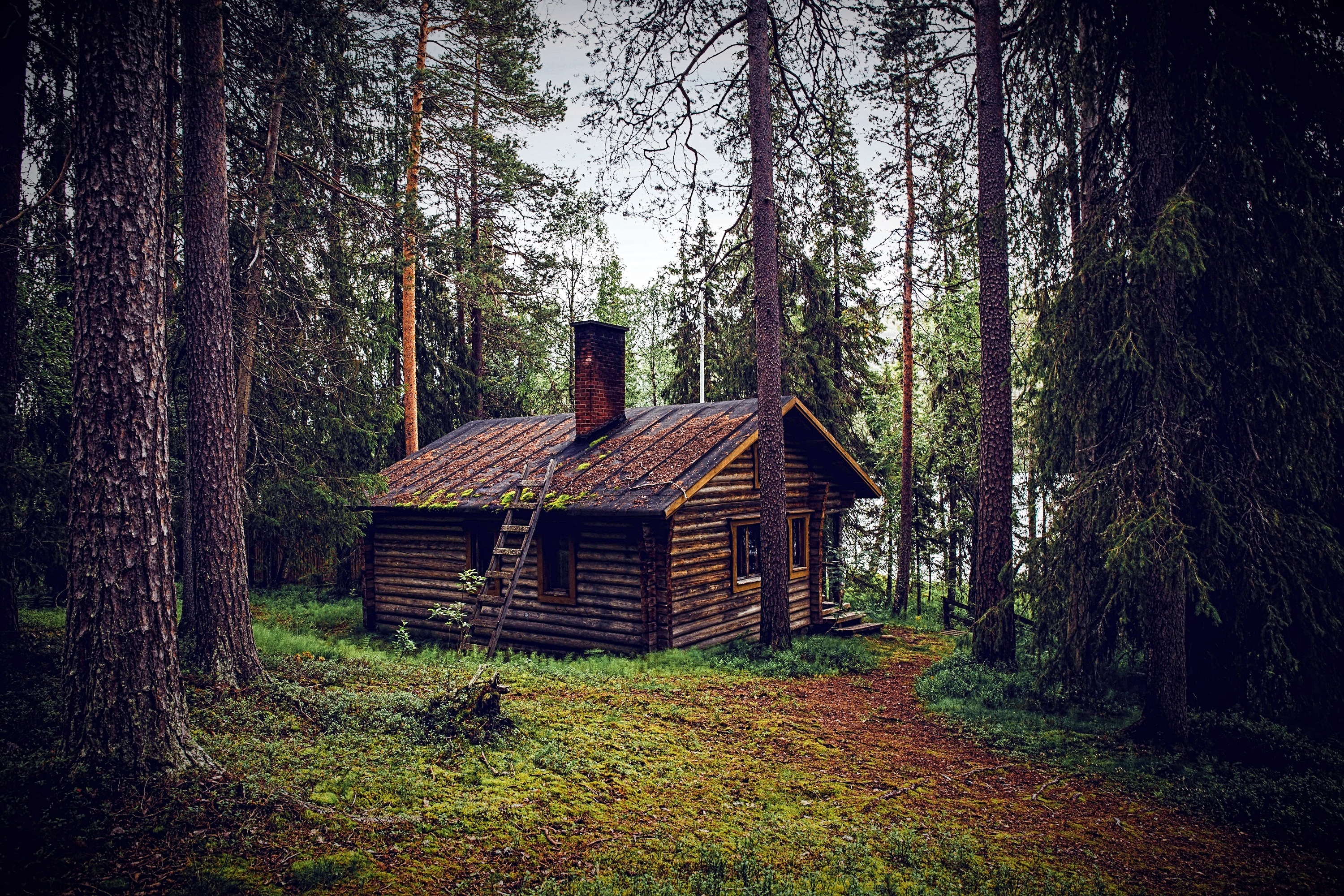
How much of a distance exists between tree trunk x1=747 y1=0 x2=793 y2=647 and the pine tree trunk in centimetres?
335

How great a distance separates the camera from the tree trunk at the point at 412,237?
12.4 meters

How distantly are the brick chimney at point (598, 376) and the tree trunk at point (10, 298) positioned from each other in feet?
29.1

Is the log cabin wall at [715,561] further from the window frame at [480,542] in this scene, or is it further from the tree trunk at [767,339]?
the window frame at [480,542]

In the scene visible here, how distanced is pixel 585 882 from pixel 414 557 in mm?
12238

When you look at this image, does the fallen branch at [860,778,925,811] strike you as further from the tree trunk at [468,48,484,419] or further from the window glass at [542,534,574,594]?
the tree trunk at [468,48,484,419]

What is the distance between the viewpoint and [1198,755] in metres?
7.36

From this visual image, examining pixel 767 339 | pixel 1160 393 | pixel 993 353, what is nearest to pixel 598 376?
pixel 767 339

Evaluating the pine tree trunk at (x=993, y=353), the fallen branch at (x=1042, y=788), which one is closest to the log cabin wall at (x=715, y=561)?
the pine tree trunk at (x=993, y=353)

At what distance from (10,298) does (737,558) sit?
12.6 m

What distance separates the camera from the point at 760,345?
40.9 ft

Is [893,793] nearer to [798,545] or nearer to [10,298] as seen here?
[798,545]

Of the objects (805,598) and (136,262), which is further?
(805,598)

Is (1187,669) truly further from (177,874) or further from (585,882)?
(177,874)

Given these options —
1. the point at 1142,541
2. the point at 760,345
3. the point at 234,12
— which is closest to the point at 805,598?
the point at 760,345
